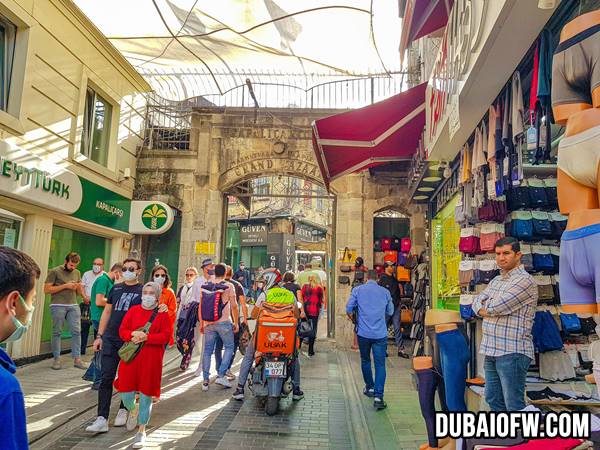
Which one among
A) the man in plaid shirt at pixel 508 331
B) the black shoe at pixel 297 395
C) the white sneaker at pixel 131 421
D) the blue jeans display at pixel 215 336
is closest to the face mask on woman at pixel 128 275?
the white sneaker at pixel 131 421

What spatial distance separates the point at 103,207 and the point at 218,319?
208 inches

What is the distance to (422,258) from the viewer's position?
35.3ft

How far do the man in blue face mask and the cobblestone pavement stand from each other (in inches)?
132

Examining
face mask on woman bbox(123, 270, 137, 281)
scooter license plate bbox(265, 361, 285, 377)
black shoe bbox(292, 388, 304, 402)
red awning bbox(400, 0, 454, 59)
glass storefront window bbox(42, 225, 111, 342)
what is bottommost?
black shoe bbox(292, 388, 304, 402)

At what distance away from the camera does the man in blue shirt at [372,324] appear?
584cm

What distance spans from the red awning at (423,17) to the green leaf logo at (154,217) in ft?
25.2

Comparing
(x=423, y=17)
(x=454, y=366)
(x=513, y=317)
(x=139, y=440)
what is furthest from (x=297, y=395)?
(x=423, y=17)

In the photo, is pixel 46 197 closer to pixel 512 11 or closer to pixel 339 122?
pixel 339 122

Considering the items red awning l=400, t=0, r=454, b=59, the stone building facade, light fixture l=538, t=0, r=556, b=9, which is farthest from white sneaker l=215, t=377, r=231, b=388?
light fixture l=538, t=0, r=556, b=9

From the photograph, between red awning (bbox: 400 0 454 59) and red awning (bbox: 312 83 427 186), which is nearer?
red awning (bbox: 400 0 454 59)

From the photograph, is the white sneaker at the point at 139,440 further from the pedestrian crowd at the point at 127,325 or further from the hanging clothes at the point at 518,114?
the hanging clothes at the point at 518,114

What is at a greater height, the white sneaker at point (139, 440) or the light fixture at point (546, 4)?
the light fixture at point (546, 4)

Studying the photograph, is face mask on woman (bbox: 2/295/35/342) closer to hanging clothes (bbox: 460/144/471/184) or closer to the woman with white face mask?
the woman with white face mask

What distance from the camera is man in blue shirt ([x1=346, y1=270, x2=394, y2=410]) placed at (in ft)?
19.1
